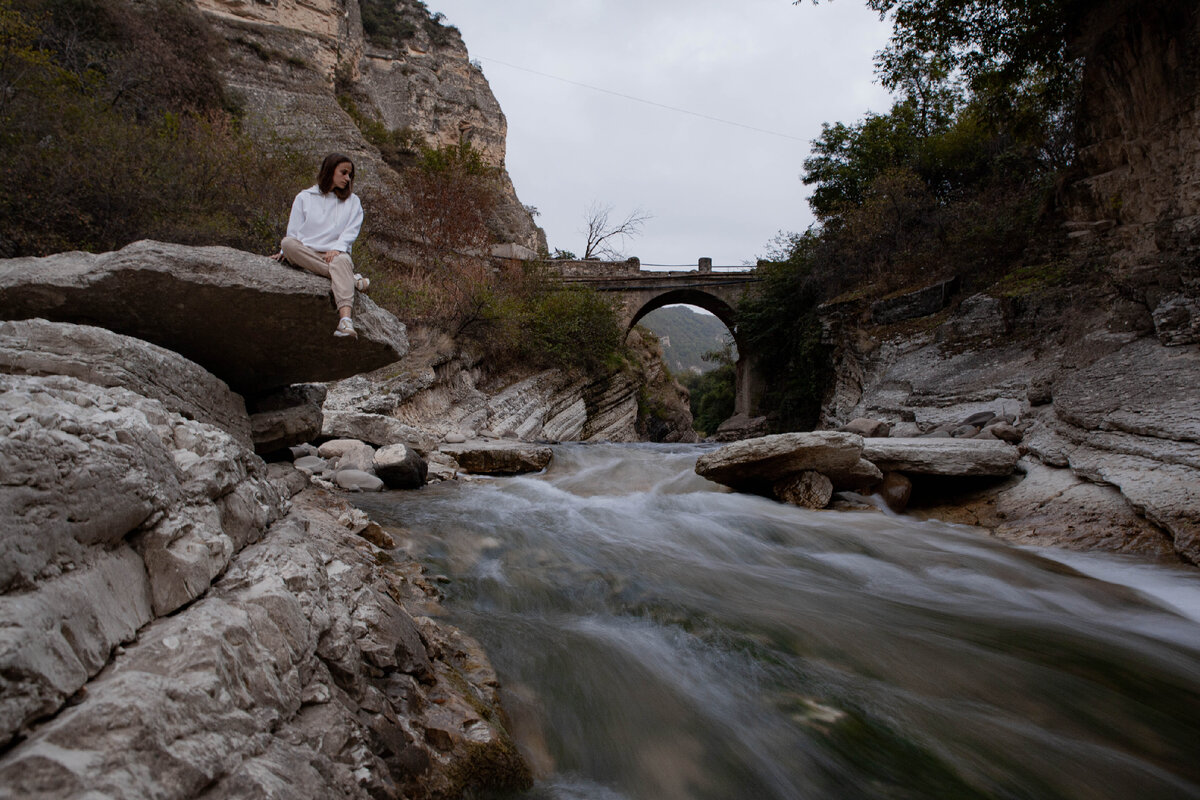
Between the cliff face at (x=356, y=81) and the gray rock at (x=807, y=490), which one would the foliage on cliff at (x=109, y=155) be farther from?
the gray rock at (x=807, y=490)

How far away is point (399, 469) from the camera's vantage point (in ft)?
21.8

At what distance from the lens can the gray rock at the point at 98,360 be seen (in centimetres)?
260

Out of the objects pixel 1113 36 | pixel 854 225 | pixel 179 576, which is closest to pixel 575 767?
pixel 179 576

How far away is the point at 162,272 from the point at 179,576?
9.34 feet

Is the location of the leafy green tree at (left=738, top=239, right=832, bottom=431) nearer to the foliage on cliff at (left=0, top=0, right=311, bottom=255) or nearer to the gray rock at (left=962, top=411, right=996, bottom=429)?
the gray rock at (left=962, top=411, right=996, bottom=429)

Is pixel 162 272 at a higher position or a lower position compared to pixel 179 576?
higher

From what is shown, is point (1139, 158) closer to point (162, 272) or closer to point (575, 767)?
point (575, 767)

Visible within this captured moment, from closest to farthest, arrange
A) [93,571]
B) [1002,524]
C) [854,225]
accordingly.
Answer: [93,571] < [1002,524] < [854,225]

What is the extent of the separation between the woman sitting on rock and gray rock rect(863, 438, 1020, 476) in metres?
6.30

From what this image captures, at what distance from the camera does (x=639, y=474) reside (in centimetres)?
898

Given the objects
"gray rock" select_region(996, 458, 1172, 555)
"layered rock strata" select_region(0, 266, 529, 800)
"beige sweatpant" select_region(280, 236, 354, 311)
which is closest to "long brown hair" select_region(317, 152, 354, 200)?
"beige sweatpant" select_region(280, 236, 354, 311)

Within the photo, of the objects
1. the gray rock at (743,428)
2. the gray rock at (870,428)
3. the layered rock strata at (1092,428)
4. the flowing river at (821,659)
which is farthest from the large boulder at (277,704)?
the gray rock at (743,428)

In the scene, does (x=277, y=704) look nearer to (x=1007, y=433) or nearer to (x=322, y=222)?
(x=322, y=222)

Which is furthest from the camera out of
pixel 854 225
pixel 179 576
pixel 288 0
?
pixel 288 0
